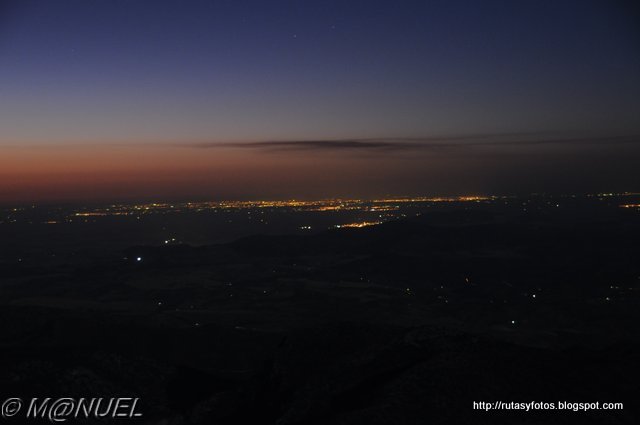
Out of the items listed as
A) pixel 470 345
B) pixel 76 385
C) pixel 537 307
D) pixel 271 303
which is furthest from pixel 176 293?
pixel 470 345

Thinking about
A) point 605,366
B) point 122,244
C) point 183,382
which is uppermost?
point 605,366

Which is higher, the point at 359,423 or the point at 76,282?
the point at 359,423

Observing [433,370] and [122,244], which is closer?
[433,370]

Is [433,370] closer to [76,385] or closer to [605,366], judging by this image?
[605,366]

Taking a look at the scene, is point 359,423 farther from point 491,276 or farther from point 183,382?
point 491,276

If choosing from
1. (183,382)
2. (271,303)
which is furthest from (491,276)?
(183,382)

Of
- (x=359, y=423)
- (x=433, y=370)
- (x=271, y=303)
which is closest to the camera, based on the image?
(x=359, y=423)

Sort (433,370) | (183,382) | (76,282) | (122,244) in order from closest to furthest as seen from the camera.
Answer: (433,370) → (183,382) → (76,282) → (122,244)
